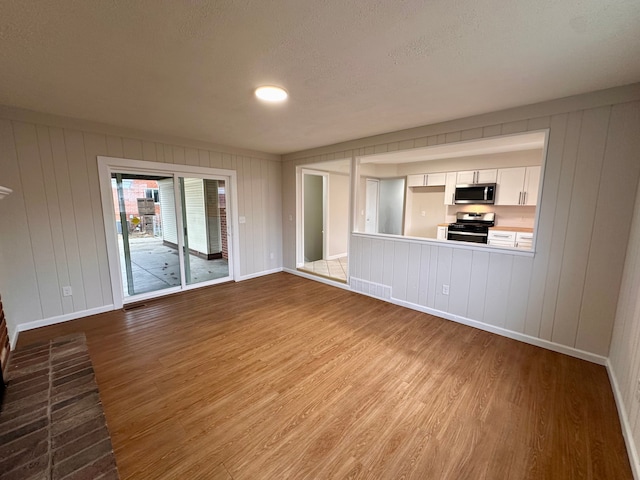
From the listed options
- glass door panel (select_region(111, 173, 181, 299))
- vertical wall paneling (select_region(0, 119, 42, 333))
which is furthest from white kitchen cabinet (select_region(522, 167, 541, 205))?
vertical wall paneling (select_region(0, 119, 42, 333))

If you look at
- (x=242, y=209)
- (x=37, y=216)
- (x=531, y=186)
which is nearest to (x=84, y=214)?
(x=37, y=216)

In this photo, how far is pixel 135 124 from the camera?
3.38 m

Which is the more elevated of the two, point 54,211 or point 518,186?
point 518,186

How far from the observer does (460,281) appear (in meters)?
3.29

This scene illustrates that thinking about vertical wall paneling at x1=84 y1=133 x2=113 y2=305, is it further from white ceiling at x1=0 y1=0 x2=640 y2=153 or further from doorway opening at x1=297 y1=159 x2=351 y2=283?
doorway opening at x1=297 y1=159 x2=351 y2=283

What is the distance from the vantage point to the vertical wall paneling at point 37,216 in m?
2.94

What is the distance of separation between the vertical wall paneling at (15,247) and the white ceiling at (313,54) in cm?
55

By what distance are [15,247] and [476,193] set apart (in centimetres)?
689

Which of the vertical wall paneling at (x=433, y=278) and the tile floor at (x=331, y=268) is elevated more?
the vertical wall paneling at (x=433, y=278)

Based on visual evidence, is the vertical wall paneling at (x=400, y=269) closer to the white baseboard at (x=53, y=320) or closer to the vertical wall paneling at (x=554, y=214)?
the vertical wall paneling at (x=554, y=214)

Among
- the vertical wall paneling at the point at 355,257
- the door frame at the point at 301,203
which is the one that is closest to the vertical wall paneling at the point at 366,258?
the vertical wall paneling at the point at 355,257

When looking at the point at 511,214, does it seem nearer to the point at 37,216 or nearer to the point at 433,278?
the point at 433,278

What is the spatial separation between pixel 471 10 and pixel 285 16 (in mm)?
974

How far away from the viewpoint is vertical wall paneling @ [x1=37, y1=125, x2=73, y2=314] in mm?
3047
